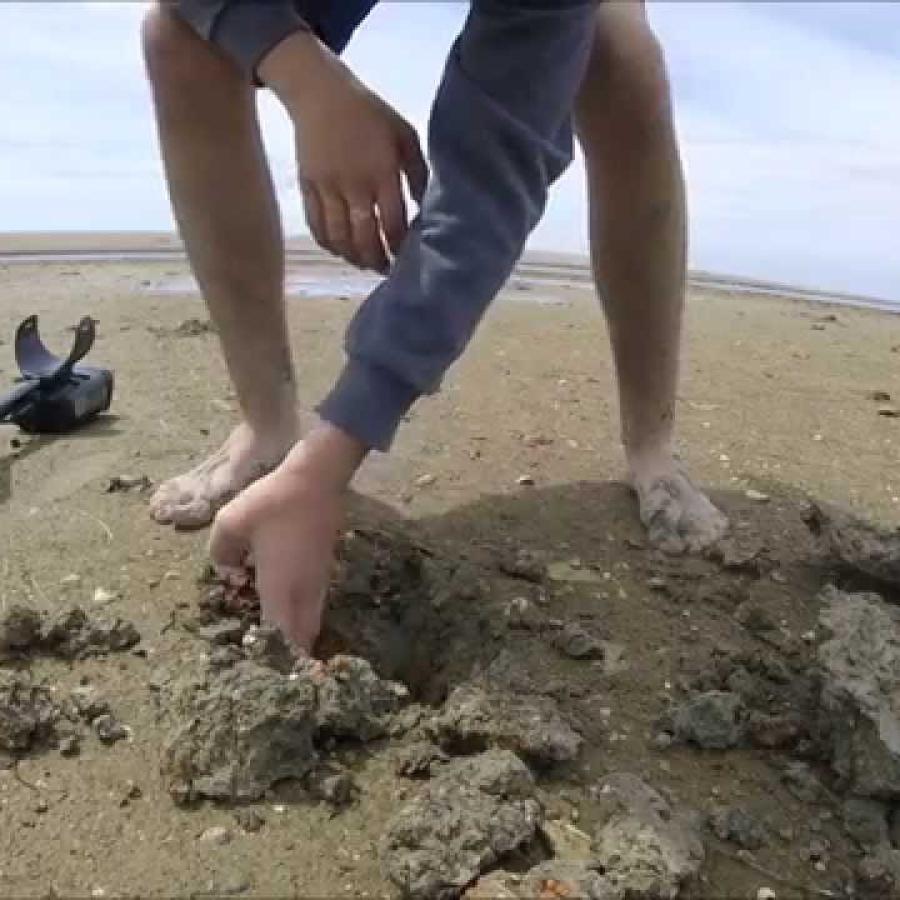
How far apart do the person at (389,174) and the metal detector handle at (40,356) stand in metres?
0.52

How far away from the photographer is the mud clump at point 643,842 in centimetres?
151

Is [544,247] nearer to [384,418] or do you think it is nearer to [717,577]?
[717,577]

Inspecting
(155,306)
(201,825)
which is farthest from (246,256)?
(155,306)

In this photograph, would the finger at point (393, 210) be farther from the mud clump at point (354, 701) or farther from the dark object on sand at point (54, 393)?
the dark object on sand at point (54, 393)

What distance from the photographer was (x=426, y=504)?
7.57ft

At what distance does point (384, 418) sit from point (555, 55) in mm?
491

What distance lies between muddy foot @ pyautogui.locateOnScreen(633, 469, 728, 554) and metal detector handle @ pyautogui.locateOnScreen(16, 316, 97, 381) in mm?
1043

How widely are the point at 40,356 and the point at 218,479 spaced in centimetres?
64

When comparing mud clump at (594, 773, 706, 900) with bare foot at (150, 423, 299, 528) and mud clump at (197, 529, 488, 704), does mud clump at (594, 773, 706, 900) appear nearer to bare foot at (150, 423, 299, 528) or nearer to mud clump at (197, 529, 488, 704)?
mud clump at (197, 529, 488, 704)

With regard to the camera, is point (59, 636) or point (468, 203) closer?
point (468, 203)

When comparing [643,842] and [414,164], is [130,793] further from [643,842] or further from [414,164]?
[414,164]

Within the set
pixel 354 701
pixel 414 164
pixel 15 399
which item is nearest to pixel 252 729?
pixel 354 701

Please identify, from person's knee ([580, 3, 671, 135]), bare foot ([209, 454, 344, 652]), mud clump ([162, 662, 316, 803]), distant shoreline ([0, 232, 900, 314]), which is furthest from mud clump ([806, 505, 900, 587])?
distant shoreline ([0, 232, 900, 314])

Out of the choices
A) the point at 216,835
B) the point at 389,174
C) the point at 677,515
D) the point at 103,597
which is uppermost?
the point at 389,174
